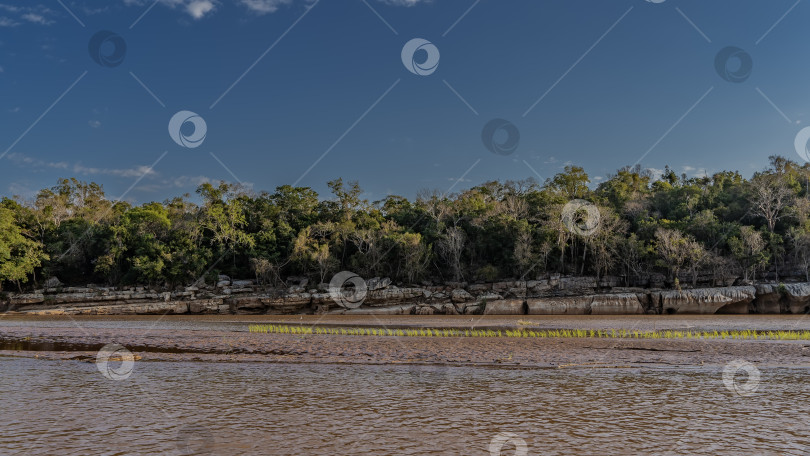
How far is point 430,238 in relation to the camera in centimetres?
6372

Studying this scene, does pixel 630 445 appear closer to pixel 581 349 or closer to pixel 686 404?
pixel 686 404

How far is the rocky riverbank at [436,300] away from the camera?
43812mm

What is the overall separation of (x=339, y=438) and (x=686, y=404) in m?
6.47

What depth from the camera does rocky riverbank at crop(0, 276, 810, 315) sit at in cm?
4381

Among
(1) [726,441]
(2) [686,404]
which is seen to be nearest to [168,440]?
(1) [726,441]

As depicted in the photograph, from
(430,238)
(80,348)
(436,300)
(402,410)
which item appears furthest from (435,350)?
(430,238)

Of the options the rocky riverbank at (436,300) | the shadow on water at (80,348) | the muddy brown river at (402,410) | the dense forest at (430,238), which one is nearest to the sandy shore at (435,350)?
the shadow on water at (80,348)

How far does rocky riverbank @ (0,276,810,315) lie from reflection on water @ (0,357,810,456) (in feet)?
117

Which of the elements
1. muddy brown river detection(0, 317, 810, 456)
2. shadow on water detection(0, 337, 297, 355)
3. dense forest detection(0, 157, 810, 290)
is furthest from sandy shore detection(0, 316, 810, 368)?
dense forest detection(0, 157, 810, 290)

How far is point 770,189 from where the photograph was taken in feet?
178

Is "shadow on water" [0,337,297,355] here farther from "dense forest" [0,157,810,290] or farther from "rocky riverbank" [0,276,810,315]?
"dense forest" [0,157,810,290]

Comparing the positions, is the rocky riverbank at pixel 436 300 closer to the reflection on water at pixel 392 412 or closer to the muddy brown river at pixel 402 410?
the muddy brown river at pixel 402 410

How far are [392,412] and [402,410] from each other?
0.77ft

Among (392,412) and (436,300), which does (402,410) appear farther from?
(436,300)
